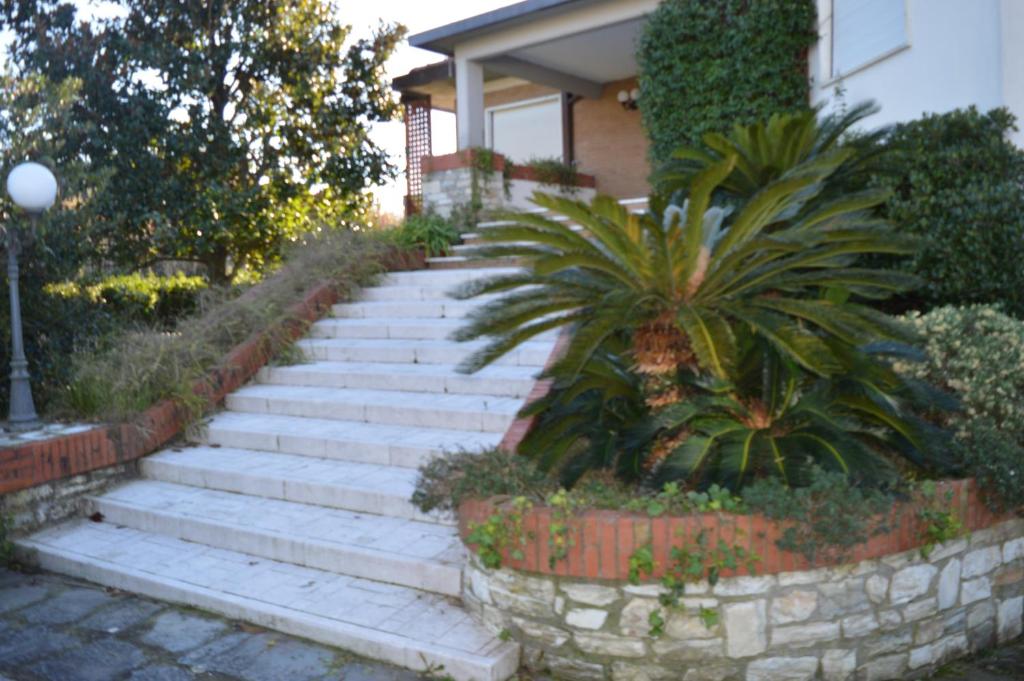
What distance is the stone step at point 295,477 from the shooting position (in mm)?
5121

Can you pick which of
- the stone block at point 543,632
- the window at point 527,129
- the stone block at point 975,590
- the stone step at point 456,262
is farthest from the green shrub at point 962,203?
the window at point 527,129

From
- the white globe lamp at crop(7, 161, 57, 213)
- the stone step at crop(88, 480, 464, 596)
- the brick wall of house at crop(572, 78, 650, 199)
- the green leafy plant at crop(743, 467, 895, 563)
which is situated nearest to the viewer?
the green leafy plant at crop(743, 467, 895, 563)

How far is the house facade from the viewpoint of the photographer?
6.09 meters

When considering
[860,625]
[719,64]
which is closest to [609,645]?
[860,625]

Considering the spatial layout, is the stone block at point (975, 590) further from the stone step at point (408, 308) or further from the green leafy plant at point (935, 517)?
the stone step at point (408, 308)

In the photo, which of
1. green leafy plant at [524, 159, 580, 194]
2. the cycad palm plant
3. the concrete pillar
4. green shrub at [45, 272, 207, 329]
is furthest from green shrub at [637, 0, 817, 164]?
green shrub at [45, 272, 207, 329]

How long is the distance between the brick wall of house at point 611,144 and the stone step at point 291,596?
30.5ft

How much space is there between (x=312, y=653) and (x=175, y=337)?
4114 mm

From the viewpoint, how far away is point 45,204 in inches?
239

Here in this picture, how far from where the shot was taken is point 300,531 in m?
4.93

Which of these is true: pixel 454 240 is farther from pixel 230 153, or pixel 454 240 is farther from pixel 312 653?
pixel 312 653

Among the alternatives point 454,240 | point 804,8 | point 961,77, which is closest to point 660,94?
point 804,8

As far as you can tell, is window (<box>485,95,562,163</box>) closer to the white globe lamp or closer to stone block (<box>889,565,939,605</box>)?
the white globe lamp

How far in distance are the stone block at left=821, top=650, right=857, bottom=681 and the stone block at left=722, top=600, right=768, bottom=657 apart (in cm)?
31
